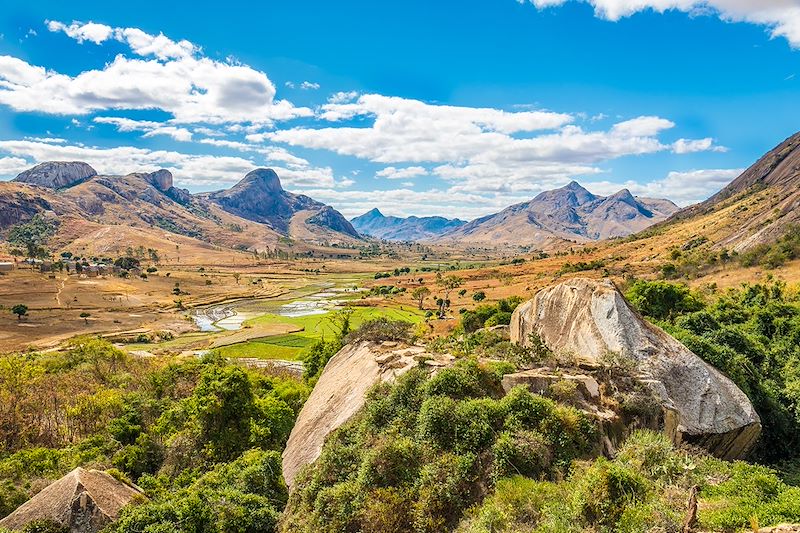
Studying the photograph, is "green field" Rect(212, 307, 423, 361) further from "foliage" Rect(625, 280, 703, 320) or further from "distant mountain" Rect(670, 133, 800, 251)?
"distant mountain" Rect(670, 133, 800, 251)

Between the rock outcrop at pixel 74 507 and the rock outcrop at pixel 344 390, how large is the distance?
750cm

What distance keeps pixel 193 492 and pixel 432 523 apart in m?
10.4

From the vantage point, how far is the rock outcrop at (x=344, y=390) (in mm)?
22750

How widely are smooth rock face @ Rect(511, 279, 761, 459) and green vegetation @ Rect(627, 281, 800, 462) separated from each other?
224 inches

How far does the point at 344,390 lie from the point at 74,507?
12657 mm

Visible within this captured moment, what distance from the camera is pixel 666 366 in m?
22.5

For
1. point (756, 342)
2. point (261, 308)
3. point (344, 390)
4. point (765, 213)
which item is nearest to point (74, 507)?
point (344, 390)

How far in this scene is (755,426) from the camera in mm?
22500

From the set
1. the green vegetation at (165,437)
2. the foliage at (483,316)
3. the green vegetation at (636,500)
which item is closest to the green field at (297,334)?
the foliage at (483,316)

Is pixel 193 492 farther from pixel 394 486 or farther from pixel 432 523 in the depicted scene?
pixel 432 523

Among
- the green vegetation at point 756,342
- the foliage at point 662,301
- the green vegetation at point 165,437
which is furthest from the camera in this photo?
the foliage at point 662,301

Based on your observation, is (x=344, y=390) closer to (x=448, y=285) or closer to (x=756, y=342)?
(x=756, y=342)

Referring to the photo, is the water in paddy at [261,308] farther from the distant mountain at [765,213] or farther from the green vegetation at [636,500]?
the green vegetation at [636,500]

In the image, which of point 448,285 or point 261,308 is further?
point 448,285
